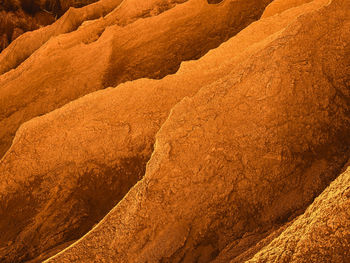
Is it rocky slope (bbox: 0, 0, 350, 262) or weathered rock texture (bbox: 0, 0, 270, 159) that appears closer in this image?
Answer: rocky slope (bbox: 0, 0, 350, 262)

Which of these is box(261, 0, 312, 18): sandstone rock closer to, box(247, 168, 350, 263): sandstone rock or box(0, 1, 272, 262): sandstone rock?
box(0, 1, 272, 262): sandstone rock

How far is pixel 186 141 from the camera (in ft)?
6.75

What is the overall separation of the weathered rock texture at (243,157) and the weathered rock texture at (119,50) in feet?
4.60

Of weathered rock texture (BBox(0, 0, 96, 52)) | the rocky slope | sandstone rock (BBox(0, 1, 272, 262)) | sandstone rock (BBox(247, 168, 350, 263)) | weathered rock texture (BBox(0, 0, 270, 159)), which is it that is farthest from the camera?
weathered rock texture (BBox(0, 0, 96, 52))

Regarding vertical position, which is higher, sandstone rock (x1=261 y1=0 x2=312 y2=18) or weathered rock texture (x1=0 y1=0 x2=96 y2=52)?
weathered rock texture (x1=0 y1=0 x2=96 y2=52)

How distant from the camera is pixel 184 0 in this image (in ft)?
11.8

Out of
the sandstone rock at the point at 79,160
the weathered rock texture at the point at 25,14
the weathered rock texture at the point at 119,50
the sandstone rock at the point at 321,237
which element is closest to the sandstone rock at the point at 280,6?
the weathered rock texture at the point at 119,50

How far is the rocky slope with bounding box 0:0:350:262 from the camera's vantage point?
180 centimetres

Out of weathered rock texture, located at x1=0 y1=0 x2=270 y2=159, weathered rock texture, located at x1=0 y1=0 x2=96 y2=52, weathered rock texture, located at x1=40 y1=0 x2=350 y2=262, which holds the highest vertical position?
weathered rock texture, located at x1=0 y1=0 x2=96 y2=52

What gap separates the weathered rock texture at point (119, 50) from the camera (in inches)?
Answer: 139

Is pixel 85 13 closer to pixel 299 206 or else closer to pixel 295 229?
pixel 299 206

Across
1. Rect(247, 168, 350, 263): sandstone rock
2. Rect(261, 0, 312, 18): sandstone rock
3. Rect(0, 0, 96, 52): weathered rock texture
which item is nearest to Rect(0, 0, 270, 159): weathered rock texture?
Rect(261, 0, 312, 18): sandstone rock

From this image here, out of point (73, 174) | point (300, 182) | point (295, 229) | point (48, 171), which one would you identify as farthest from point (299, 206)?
point (48, 171)

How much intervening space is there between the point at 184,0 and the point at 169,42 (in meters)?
0.42
